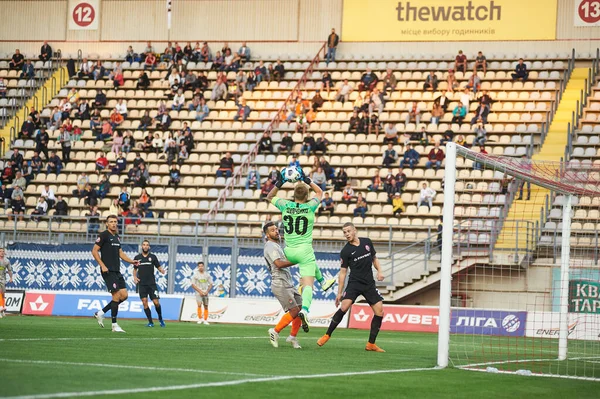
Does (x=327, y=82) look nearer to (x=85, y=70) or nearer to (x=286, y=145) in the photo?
(x=286, y=145)

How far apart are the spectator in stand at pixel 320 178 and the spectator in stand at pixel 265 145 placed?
3646mm

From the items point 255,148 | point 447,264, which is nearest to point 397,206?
point 255,148

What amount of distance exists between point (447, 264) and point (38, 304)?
61.1ft

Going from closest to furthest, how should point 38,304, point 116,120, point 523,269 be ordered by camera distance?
point 38,304 → point 523,269 → point 116,120

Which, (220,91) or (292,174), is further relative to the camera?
(220,91)

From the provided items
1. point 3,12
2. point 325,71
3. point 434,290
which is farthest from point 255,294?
point 3,12

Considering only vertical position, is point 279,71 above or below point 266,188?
above

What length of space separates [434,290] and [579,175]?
15931 millimetres

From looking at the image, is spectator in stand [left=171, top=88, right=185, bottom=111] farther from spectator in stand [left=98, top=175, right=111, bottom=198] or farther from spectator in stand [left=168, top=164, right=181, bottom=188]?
spectator in stand [left=98, top=175, right=111, bottom=198]

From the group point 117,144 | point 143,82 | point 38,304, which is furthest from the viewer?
point 143,82

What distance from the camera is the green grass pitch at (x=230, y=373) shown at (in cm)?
980

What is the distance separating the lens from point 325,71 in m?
43.3

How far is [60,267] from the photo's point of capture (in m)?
33.3

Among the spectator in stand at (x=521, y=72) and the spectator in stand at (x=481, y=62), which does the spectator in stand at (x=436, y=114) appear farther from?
the spectator in stand at (x=521, y=72)
